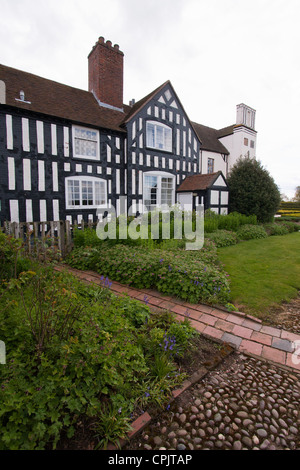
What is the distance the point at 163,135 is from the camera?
44.2 feet

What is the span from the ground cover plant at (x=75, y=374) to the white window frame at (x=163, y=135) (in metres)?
12.0

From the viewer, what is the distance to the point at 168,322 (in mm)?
2926

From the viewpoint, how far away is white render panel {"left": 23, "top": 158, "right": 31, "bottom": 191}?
9.01 meters

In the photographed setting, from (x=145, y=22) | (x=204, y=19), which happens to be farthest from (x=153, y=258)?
(x=145, y=22)

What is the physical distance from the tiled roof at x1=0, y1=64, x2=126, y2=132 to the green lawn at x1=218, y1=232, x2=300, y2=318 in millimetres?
8714

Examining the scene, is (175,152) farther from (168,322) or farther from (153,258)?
(168,322)

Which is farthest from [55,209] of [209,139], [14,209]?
[209,139]

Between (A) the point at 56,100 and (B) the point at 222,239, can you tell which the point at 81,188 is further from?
(B) the point at 222,239

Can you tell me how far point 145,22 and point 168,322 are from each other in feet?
22.8

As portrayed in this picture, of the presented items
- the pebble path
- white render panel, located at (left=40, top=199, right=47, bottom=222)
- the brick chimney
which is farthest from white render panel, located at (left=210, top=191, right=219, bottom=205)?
the pebble path

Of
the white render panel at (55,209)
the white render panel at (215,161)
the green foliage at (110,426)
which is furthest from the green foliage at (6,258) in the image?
the white render panel at (215,161)

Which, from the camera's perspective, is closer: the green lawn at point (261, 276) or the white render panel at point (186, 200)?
the green lawn at point (261, 276)

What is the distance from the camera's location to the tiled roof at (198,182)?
43.2 ft

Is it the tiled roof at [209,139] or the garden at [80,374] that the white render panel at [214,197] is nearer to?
the tiled roof at [209,139]
